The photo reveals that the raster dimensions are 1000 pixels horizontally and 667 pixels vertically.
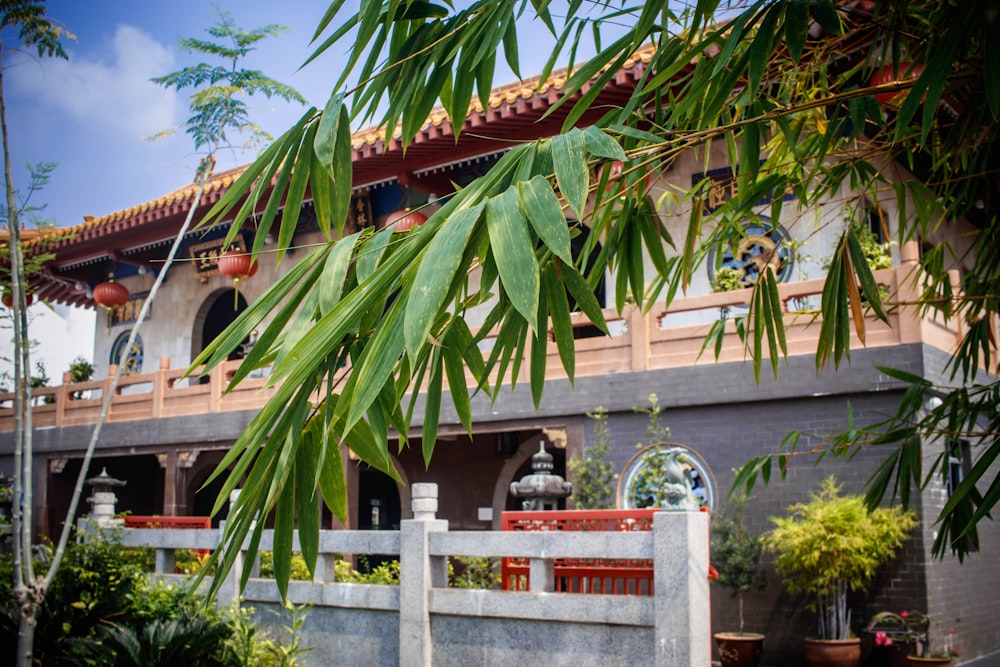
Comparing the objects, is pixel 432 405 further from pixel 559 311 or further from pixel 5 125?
pixel 5 125

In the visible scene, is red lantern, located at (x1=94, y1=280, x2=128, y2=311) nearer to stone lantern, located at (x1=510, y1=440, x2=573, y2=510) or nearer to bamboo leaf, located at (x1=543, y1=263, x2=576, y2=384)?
stone lantern, located at (x1=510, y1=440, x2=573, y2=510)

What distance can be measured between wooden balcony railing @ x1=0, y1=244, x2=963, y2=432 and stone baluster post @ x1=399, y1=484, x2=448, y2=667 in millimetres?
1277

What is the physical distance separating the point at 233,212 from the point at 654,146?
9.72 metres

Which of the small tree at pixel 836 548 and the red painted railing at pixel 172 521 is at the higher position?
the red painted railing at pixel 172 521

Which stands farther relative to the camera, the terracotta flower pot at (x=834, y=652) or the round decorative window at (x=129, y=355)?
the round decorative window at (x=129, y=355)

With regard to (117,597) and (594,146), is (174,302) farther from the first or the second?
(594,146)

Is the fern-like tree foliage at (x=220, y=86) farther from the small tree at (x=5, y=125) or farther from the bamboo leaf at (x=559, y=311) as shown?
the bamboo leaf at (x=559, y=311)

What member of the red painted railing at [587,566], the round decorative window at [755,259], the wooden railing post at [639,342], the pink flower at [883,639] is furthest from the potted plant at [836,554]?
the round decorative window at [755,259]

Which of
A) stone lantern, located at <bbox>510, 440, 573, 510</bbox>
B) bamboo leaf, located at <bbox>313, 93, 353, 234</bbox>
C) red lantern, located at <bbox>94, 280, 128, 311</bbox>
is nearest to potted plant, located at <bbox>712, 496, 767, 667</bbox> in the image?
stone lantern, located at <bbox>510, 440, 573, 510</bbox>

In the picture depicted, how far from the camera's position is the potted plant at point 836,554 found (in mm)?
6891

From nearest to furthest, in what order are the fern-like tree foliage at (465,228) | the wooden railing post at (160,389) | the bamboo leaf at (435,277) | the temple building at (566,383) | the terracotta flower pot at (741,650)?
the bamboo leaf at (435,277)
the fern-like tree foliage at (465,228)
the terracotta flower pot at (741,650)
the temple building at (566,383)
the wooden railing post at (160,389)

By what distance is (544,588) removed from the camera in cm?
573

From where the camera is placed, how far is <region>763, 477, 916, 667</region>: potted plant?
6891mm

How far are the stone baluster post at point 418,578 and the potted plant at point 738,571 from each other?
225 cm
